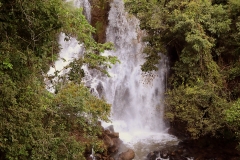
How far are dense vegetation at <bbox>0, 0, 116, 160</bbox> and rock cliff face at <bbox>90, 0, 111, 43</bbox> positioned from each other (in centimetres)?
893

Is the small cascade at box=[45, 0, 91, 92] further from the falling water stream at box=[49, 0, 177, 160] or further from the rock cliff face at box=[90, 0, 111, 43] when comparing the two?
the rock cliff face at box=[90, 0, 111, 43]

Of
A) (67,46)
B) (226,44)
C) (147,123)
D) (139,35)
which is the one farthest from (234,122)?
(67,46)

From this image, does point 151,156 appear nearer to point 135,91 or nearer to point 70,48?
point 135,91

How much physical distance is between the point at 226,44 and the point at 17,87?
32.6 feet

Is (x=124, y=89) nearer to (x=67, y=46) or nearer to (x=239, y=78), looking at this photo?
(x=67, y=46)

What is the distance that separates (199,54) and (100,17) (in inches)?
263

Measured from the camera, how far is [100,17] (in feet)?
50.2

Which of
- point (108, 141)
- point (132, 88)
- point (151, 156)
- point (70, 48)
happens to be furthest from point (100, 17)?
point (151, 156)

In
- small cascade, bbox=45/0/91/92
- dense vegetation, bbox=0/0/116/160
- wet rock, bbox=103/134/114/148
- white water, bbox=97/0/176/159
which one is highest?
small cascade, bbox=45/0/91/92

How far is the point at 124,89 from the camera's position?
46.2 feet

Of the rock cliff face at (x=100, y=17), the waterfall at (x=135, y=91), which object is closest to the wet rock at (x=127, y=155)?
the waterfall at (x=135, y=91)

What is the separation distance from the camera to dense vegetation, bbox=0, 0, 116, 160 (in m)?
4.65

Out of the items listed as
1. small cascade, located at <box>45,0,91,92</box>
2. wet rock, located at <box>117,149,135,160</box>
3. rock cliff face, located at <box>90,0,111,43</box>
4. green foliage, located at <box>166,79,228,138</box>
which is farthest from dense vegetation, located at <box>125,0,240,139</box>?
small cascade, located at <box>45,0,91,92</box>

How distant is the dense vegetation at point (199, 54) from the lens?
1029cm
